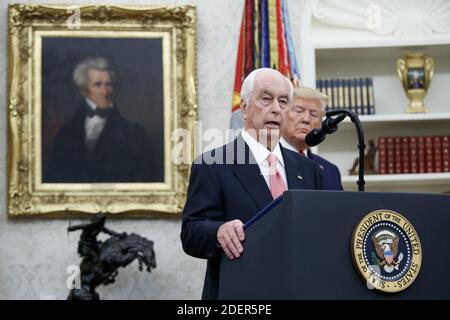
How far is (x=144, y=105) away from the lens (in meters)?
5.25

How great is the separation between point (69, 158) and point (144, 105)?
0.62 meters

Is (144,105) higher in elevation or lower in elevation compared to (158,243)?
higher

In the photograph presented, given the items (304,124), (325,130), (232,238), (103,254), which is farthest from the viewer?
(103,254)

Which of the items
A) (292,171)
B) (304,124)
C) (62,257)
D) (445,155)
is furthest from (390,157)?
(292,171)

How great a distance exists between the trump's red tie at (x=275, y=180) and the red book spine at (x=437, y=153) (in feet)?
10.3

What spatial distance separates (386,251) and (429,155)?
3.67 m

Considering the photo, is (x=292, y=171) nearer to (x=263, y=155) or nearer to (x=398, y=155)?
(x=263, y=155)

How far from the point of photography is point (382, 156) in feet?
17.2

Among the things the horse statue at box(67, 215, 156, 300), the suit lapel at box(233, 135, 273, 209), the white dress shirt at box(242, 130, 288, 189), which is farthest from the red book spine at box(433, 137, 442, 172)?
the suit lapel at box(233, 135, 273, 209)

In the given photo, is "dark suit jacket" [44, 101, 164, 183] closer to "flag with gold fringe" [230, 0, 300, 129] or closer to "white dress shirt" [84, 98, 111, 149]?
"white dress shirt" [84, 98, 111, 149]
